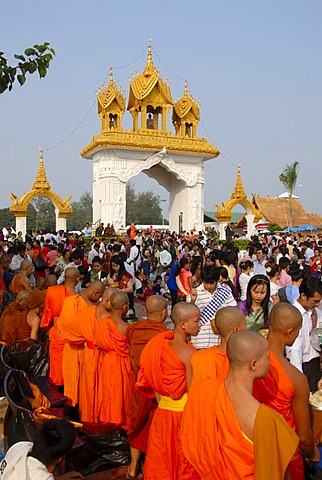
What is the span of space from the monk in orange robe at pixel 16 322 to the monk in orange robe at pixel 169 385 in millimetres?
2926

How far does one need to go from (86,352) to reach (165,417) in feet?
6.30

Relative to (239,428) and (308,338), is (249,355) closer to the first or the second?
(239,428)

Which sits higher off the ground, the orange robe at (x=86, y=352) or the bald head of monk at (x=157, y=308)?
the bald head of monk at (x=157, y=308)

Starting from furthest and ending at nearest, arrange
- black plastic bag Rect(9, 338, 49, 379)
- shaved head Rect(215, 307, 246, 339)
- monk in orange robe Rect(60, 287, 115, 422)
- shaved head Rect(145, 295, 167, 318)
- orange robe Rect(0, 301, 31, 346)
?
orange robe Rect(0, 301, 31, 346) → black plastic bag Rect(9, 338, 49, 379) → monk in orange robe Rect(60, 287, 115, 422) → shaved head Rect(145, 295, 167, 318) → shaved head Rect(215, 307, 246, 339)

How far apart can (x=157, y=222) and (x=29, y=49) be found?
77.3 meters

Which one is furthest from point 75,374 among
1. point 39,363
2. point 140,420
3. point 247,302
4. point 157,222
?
point 157,222

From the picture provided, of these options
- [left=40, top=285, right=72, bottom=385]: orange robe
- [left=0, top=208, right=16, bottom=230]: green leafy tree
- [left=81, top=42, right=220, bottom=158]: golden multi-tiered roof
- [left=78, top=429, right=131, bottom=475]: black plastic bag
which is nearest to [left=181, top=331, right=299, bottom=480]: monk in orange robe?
[left=78, top=429, right=131, bottom=475]: black plastic bag

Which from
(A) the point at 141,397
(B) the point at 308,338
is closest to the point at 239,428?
(A) the point at 141,397

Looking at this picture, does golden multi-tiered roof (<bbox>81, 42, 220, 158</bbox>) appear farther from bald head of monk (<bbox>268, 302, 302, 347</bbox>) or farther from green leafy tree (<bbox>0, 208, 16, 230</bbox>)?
green leafy tree (<bbox>0, 208, 16, 230</bbox>)

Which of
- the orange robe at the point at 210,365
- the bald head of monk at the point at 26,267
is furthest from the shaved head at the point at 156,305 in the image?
the bald head of monk at the point at 26,267

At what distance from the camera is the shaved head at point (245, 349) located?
270cm

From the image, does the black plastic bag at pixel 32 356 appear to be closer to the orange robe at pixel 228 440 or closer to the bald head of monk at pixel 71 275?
the bald head of monk at pixel 71 275

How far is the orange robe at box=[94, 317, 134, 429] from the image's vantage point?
4.96 metres

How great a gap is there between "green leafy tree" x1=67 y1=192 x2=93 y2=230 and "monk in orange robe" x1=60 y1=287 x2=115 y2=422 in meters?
68.2
